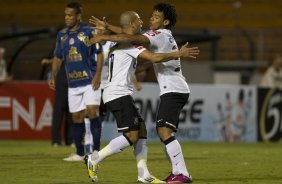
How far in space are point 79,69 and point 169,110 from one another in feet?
11.4

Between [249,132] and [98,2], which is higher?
[98,2]

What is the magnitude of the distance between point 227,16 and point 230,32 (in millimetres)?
4482

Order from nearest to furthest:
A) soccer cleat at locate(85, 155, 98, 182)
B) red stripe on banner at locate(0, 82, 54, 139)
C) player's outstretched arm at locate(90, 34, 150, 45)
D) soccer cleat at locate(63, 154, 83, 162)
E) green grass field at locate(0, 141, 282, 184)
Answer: player's outstretched arm at locate(90, 34, 150, 45), soccer cleat at locate(85, 155, 98, 182), green grass field at locate(0, 141, 282, 184), soccer cleat at locate(63, 154, 83, 162), red stripe on banner at locate(0, 82, 54, 139)

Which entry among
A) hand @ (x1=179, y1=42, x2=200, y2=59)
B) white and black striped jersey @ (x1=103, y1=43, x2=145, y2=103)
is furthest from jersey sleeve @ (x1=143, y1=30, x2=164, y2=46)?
hand @ (x1=179, y1=42, x2=200, y2=59)

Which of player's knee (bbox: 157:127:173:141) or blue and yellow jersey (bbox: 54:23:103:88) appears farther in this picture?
blue and yellow jersey (bbox: 54:23:103:88)

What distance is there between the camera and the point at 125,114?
919cm

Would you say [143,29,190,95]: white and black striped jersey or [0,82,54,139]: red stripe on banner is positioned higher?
[143,29,190,95]: white and black striped jersey

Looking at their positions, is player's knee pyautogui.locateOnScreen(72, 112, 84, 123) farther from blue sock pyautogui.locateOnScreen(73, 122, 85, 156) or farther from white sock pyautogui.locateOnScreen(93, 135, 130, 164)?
white sock pyautogui.locateOnScreen(93, 135, 130, 164)

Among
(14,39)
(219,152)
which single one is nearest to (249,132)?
(219,152)

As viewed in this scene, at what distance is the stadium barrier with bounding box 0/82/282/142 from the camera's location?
722 inches

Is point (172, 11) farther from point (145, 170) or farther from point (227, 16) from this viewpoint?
point (227, 16)

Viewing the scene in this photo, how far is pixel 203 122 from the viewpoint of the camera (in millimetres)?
18828

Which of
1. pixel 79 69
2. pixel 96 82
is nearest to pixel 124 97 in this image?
pixel 96 82

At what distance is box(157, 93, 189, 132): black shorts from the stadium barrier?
360 inches
